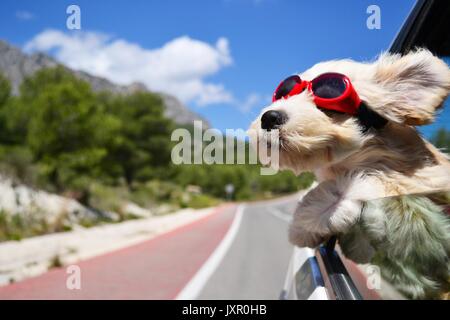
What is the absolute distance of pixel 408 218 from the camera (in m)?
1.24

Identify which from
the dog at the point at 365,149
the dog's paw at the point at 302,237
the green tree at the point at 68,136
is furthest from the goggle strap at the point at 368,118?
the green tree at the point at 68,136

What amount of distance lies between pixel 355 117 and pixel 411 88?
7.8 inches

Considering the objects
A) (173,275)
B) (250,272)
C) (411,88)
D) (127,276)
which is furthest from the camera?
(250,272)

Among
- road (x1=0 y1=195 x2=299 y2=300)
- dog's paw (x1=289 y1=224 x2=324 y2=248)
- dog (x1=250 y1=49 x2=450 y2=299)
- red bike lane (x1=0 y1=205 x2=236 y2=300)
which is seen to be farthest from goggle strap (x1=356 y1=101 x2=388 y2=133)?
red bike lane (x1=0 y1=205 x2=236 y2=300)

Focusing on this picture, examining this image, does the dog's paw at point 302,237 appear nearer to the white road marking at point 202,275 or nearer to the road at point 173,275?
the road at point 173,275

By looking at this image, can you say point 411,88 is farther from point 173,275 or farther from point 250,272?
point 250,272

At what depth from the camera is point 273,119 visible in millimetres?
1581

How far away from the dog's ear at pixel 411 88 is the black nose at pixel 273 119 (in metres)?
0.29

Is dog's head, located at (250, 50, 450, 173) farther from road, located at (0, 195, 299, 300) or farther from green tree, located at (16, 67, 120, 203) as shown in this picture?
green tree, located at (16, 67, 120, 203)

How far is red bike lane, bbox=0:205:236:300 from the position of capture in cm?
630

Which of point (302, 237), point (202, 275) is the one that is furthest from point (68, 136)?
point (302, 237)

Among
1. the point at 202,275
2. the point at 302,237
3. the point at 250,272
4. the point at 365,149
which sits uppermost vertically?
the point at 365,149
